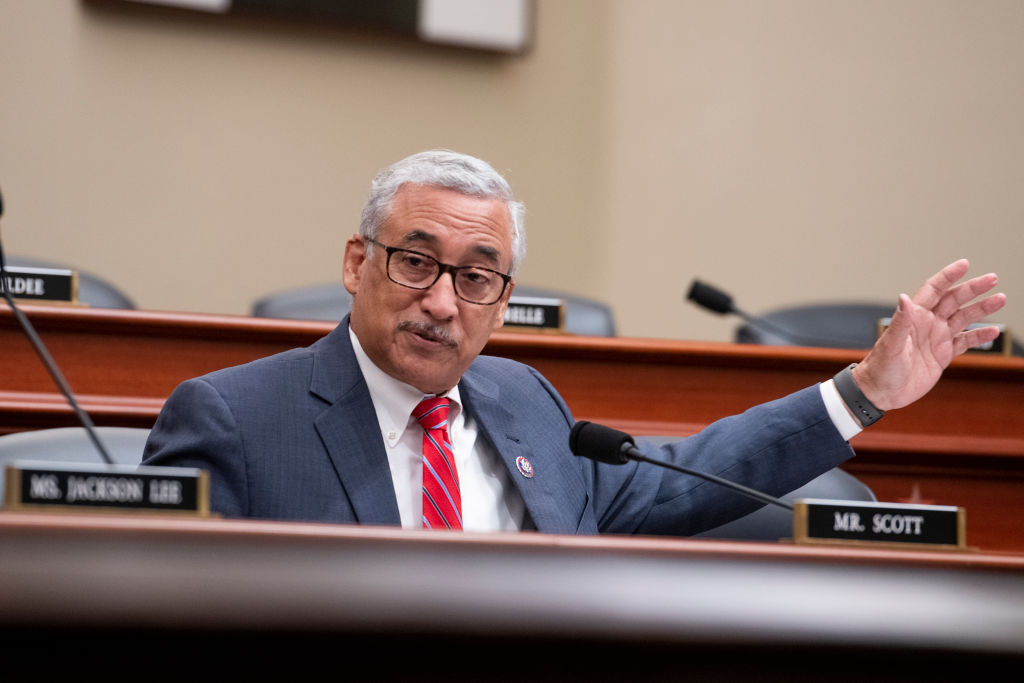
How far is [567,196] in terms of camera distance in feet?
11.9

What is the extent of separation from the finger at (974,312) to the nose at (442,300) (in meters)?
0.69

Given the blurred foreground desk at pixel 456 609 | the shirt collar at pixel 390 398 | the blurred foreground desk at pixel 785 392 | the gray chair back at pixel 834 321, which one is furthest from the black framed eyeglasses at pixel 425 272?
the gray chair back at pixel 834 321

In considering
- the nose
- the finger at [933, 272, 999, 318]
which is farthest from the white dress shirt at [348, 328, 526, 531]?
the finger at [933, 272, 999, 318]

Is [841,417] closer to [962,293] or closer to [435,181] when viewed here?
[962,293]

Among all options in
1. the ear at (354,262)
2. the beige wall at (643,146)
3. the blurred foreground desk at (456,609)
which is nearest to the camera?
the blurred foreground desk at (456,609)

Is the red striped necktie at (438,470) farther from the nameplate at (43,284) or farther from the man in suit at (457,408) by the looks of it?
the nameplate at (43,284)

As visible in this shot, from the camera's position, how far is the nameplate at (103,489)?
798 mm

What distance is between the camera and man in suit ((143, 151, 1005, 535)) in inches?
53.0

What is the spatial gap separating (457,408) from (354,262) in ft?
0.88

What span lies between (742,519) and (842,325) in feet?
4.35

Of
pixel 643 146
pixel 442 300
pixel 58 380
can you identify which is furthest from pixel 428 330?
pixel 643 146

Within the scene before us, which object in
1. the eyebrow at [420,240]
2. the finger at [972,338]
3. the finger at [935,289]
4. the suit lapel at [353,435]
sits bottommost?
the suit lapel at [353,435]

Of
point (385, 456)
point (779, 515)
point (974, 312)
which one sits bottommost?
point (779, 515)

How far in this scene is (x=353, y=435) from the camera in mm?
1392
